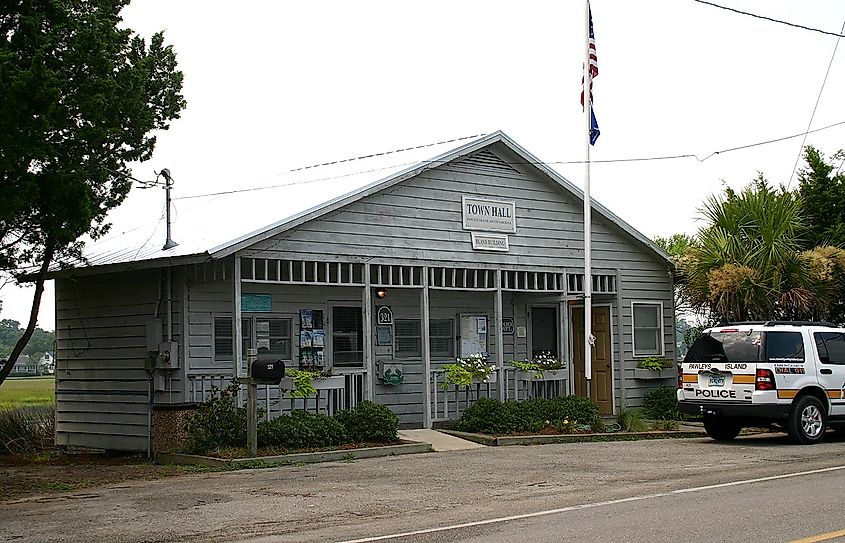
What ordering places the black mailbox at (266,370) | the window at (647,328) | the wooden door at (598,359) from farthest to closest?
1. the window at (647,328)
2. the wooden door at (598,359)
3. the black mailbox at (266,370)

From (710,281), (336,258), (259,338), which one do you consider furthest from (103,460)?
(710,281)

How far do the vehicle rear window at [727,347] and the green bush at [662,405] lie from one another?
182 inches

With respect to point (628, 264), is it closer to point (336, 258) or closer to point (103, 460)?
point (336, 258)

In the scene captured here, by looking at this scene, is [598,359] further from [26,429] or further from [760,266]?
[26,429]

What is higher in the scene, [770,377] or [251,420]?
[770,377]

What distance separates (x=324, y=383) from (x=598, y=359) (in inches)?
306

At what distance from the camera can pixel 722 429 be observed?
→ 722 inches

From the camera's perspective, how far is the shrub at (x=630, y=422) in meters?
20.4

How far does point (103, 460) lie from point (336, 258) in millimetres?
5329

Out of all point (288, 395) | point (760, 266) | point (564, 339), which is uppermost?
point (760, 266)

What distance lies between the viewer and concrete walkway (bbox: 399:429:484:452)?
17812 millimetres

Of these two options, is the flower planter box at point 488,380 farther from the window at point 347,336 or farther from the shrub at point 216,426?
the shrub at point 216,426

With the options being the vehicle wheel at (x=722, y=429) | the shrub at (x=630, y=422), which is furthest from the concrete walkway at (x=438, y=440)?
the vehicle wheel at (x=722, y=429)

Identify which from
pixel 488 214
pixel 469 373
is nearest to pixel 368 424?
pixel 469 373
